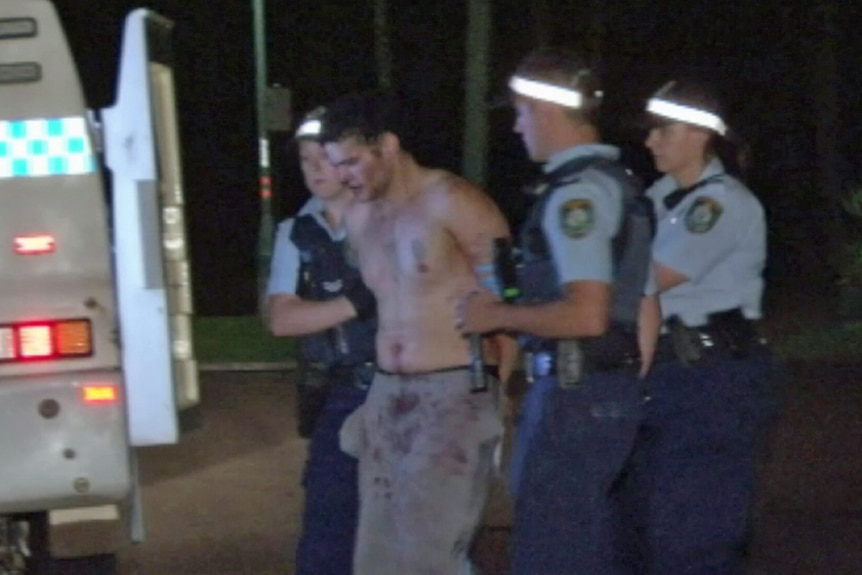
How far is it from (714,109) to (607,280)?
129 cm

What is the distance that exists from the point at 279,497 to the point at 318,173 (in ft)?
12.0

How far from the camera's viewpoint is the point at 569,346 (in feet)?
15.6

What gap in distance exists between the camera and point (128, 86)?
5.79m

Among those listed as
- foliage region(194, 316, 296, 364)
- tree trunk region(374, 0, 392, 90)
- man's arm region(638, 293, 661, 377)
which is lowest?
foliage region(194, 316, 296, 364)

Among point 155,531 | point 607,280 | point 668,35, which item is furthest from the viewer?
point 668,35

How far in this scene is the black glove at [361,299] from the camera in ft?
17.5

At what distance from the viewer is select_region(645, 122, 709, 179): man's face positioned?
571cm

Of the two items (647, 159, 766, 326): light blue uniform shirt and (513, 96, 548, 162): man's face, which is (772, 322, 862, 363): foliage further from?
(513, 96, 548, 162): man's face

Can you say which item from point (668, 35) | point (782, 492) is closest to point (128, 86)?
point (782, 492)

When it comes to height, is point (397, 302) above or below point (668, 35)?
below

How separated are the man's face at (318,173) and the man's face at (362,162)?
806 millimetres

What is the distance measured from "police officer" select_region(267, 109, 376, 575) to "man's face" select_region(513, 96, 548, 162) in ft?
2.52

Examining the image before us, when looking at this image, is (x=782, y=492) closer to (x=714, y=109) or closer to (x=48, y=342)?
(x=714, y=109)

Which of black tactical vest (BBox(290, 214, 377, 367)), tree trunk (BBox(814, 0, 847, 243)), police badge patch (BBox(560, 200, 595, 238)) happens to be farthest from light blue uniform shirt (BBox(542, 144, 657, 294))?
tree trunk (BBox(814, 0, 847, 243))
